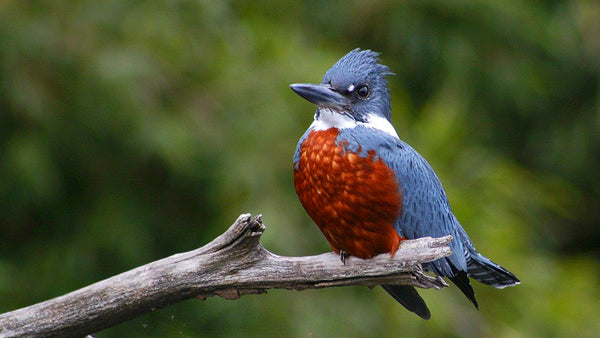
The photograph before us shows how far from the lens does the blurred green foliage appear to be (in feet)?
14.6

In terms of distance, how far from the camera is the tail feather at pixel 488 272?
3.03 meters

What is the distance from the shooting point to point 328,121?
291 centimetres

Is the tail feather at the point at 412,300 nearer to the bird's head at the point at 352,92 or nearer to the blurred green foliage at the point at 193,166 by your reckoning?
the bird's head at the point at 352,92

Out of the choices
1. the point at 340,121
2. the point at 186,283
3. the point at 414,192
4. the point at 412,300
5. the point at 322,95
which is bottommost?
the point at 412,300

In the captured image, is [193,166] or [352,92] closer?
[352,92]

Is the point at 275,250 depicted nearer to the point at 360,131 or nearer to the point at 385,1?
the point at 360,131

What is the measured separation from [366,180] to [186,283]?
0.70 metres

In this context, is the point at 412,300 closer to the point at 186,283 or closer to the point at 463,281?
the point at 463,281

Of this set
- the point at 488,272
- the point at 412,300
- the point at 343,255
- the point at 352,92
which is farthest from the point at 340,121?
the point at 488,272

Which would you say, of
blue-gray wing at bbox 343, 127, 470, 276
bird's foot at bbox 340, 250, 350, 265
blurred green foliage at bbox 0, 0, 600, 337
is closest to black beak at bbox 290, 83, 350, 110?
blue-gray wing at bbox 343, 127, 470, 276

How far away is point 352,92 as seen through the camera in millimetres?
2904

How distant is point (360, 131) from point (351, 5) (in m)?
2.81

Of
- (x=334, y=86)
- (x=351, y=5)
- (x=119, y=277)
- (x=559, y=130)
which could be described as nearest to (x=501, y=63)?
(x=559, y=130)

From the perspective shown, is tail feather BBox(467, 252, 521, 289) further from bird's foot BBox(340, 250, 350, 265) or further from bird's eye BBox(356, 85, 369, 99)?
bird's eye BBox(356, 85, 369, 99)
